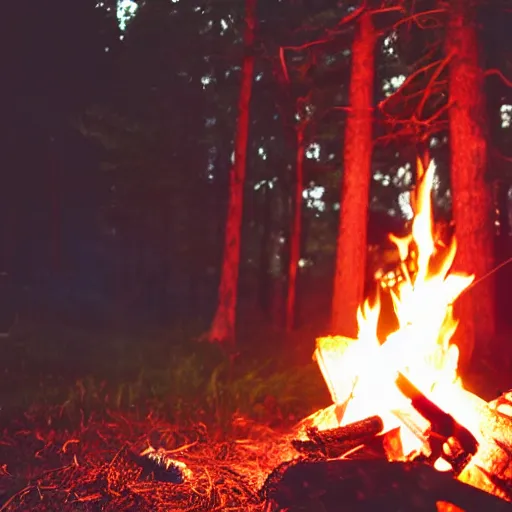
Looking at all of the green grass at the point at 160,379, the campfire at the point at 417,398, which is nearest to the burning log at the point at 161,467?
the campfire at the point at 417,398

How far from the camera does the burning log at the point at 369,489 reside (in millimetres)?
4152

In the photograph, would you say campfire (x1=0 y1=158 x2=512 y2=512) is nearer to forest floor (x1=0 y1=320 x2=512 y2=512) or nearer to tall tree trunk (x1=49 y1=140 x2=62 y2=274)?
forest floor (x1=0 y1=320 x2=512 y2=512)

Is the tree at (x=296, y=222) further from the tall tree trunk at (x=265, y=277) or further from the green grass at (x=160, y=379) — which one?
the tall tree trunk at (x=265, y=277)

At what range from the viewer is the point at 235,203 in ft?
50.2

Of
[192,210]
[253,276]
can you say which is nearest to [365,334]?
[192,210]

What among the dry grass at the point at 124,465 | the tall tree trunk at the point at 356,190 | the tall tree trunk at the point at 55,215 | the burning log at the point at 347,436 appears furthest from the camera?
the tall tree trunk at the point at 55,215

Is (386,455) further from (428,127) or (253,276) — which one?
(253,276)

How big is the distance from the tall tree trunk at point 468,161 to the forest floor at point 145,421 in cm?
157

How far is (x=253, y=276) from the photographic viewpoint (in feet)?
89.8

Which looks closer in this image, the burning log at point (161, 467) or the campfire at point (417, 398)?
the campfire at point (417, 398)

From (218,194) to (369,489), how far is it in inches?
726

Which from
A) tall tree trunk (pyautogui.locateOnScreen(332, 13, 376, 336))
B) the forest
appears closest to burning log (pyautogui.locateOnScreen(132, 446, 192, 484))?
the forest

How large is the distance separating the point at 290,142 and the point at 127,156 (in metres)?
5.52

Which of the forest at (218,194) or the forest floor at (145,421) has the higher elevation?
the forest at (218,194)
